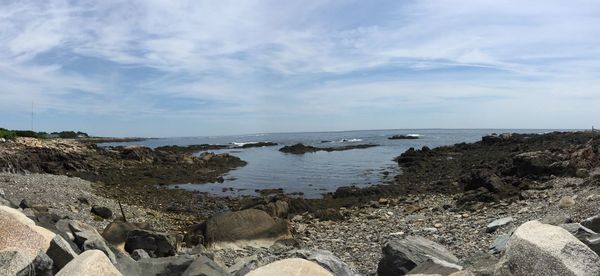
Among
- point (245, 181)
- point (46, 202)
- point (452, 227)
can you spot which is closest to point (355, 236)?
point (452, 227)

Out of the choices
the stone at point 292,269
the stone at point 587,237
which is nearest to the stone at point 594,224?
the stone at point 587,237

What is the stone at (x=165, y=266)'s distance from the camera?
19.9 feet

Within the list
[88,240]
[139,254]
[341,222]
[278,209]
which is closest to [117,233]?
[139,254]

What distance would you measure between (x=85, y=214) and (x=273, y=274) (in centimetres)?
1232

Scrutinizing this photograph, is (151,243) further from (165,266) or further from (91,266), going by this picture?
(91,266)

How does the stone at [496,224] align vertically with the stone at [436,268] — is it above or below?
below

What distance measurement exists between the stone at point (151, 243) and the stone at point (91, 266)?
481 centimetres

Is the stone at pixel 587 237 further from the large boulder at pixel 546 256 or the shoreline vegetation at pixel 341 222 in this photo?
the large boulder at pixel 546 256

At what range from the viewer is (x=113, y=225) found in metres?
10.7

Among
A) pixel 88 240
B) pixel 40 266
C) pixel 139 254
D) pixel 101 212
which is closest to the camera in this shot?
pixel 40 266

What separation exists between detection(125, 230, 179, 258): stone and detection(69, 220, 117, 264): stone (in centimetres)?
96

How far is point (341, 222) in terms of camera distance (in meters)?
16.0

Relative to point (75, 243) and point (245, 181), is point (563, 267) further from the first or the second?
point (245, 181)

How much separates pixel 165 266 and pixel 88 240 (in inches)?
77.4
